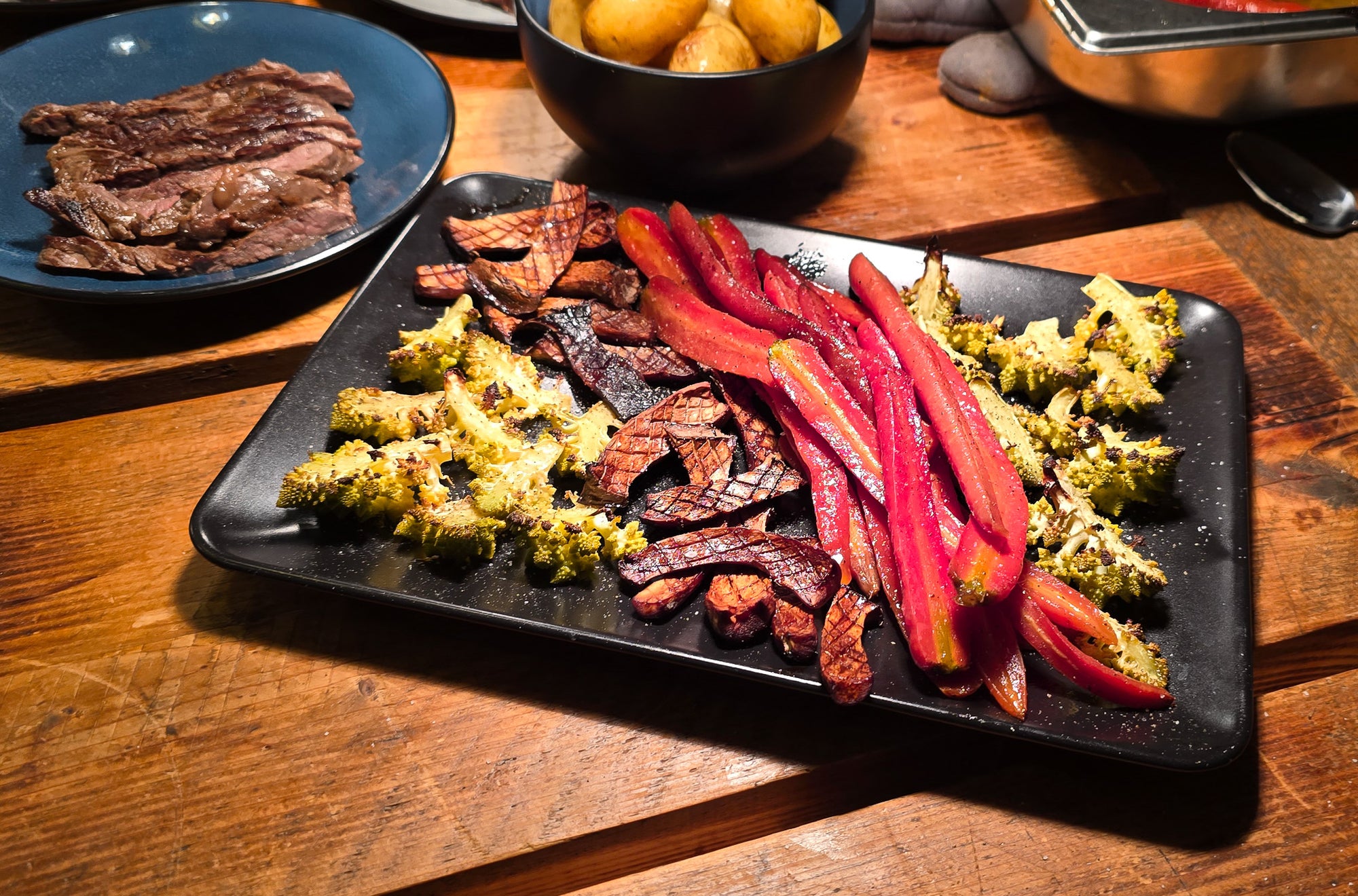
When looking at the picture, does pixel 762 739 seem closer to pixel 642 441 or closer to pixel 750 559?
pixel 750 559

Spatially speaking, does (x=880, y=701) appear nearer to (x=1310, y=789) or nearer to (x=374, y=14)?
(x=1310, y=789)

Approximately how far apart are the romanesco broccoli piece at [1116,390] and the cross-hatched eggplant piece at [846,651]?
0.71m

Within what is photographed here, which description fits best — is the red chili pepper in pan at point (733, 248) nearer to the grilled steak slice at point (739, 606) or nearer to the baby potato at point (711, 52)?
the baby potato at point (711, 52)

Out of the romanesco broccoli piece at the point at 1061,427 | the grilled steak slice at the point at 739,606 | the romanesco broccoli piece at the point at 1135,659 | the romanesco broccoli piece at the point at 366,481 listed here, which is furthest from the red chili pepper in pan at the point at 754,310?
the romanesco broccoli piece at the point at 366,481

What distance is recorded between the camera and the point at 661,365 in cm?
199

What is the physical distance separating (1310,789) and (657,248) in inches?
64.6

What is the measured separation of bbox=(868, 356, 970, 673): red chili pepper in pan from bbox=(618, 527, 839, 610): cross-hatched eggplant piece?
0.14 meters

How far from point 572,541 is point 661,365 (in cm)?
52

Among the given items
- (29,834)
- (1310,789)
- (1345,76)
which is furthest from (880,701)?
(1345,76)

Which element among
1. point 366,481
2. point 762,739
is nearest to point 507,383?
point 366,481

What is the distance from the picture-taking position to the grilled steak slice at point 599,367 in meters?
1.94

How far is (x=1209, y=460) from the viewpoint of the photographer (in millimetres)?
1794

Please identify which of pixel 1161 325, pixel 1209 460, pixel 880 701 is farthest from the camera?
pixel 1161 325

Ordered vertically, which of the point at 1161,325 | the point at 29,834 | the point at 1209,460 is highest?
the point at 1161,325
